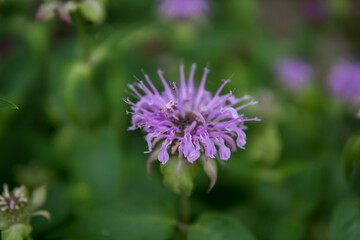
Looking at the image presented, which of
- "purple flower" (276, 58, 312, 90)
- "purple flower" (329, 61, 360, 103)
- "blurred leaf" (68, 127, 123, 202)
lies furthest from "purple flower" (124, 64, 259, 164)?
"purple flower" (276, 58, 312, 90)

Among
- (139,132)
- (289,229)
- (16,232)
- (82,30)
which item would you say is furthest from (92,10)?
(289,229)

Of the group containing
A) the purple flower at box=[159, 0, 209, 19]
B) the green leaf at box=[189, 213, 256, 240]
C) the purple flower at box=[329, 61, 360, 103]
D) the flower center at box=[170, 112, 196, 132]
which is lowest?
the green leaf at box=[189, 213, 256, 240]

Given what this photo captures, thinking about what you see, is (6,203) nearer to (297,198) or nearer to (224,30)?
(297,198)

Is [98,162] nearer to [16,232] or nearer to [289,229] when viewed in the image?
[16,232]

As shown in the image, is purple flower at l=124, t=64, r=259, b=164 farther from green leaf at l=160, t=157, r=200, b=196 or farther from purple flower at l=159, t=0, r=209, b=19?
purple flower at l=159, t=0, r=209, b=19

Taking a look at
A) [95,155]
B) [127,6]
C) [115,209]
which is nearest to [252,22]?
[127,6]
